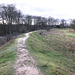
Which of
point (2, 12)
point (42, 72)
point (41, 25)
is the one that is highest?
point (2, 12)

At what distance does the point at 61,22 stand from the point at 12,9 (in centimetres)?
5270

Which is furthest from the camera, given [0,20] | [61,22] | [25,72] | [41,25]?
[61,22]

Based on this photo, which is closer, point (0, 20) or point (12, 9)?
point (12, 9)

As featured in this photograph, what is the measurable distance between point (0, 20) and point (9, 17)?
468 centimetres

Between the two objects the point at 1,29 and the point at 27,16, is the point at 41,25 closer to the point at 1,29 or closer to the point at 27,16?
the point at 27,16

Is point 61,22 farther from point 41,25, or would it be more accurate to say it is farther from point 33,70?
point 33,70

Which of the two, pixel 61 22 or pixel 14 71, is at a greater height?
pixel 61 22

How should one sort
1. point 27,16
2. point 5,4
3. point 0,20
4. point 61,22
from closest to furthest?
point 5,4 → point 0,20 → point 27,16 → point 61,22

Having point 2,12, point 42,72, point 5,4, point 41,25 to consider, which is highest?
point 5,4

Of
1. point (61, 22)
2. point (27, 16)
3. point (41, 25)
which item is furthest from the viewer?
point (61, 22)

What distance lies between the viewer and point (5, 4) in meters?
28.7

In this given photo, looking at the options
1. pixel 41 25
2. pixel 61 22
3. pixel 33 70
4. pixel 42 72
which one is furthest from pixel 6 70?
pixel 61 22

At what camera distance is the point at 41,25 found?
52.7m

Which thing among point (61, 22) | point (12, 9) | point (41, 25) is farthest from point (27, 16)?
point (61, 22)
